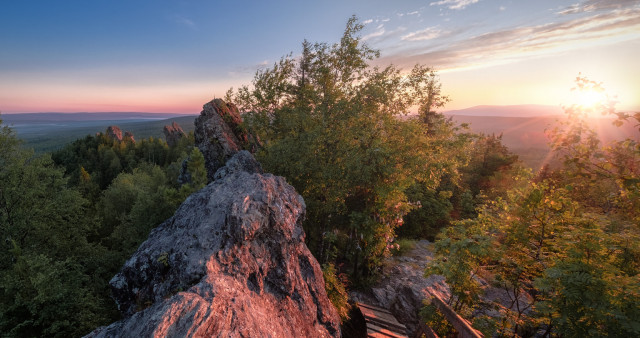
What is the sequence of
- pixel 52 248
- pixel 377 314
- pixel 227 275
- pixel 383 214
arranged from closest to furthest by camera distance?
pixel 227 275 < pixel 377 314 < pixel 383 214 < pixel 52 248

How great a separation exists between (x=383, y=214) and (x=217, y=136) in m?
13.8

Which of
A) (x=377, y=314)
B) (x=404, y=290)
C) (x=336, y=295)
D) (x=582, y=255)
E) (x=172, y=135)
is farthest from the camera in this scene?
(x=172, y=135)

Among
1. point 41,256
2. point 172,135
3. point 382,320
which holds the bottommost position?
point 382,320

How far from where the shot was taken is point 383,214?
15062 millimetres

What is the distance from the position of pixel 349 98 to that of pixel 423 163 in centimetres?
698

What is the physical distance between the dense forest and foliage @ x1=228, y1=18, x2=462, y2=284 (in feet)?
0.33

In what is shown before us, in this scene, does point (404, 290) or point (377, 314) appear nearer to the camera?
point (377, 314)

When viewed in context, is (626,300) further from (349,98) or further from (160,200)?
(160,200)

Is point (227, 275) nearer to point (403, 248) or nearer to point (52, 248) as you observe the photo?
point (403, 248)

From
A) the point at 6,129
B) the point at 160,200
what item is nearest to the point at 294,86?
the point at 160,200

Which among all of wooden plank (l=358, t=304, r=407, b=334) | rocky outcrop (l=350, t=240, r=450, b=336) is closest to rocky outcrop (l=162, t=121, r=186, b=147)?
rocky outcrop (l=350, t=240, r=450, b=336)

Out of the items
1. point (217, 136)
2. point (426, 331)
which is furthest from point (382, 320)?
point (217, 136)

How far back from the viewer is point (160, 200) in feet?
73.5

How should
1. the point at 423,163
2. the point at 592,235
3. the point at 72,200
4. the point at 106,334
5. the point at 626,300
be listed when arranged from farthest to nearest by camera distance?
the point at 72,200
the point at 423,163
the point at 592,235
the point at 626,300
the point at 106,334
